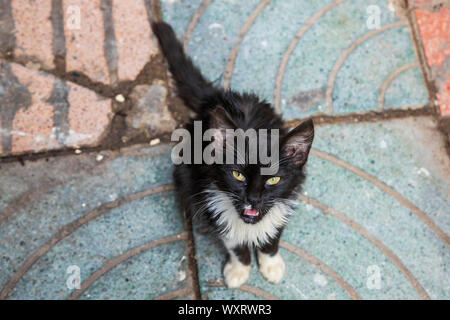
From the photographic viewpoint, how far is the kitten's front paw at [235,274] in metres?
2.51

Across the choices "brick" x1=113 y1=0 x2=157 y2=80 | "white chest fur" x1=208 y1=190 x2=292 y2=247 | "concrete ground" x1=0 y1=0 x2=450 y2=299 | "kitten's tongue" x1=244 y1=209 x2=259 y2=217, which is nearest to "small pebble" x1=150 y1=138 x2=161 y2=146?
"concrete ground" x1=0 y1=0 x2=450 y2=299

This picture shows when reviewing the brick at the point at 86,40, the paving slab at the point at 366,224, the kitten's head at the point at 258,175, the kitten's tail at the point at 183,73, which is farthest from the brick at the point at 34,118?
the kitten's head at the point at 258,175

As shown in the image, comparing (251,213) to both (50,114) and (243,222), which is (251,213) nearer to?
(243,222)

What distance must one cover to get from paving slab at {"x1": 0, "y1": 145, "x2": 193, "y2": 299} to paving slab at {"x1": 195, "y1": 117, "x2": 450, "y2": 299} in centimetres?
24

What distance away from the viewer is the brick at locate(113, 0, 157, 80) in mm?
2877

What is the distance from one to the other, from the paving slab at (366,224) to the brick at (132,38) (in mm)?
1218

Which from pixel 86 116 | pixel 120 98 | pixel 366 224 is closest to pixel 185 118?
pixel 120 98

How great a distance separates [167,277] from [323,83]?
1644 millimetres

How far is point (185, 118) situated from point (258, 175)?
3.50ft

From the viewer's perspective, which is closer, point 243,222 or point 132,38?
point 243,222

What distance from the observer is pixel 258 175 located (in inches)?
74.5

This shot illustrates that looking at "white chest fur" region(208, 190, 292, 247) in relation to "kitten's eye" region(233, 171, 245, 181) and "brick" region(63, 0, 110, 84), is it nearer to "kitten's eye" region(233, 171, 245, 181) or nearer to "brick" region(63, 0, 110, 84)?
"kitten's eye" region(233, 171, 245, 181)

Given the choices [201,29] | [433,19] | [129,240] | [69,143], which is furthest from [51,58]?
[433,19]

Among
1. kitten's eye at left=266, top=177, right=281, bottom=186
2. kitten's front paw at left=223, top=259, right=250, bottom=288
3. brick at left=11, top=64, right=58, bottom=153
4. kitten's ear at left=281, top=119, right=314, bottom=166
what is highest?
brick at left=11, top=64, right=58, bottom=153
